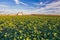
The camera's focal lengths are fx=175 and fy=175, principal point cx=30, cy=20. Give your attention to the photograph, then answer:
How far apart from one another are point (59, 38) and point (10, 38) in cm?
207

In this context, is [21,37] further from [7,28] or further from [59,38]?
[7,28]

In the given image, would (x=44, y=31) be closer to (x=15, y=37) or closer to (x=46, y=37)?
(x=46, y=37)

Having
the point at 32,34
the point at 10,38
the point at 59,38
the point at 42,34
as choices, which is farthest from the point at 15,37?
the point at 59,38

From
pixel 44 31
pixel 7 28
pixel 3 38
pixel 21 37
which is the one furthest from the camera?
pixel 7 28

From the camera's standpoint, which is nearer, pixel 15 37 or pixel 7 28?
pixel 15 37

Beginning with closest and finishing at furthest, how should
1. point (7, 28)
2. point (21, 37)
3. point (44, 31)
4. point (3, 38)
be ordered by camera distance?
point (21, 37)
point (3, 38)
point (44, 31)
point (7, 28)

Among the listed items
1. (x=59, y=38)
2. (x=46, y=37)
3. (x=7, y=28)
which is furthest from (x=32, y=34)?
(x=7, y=28)

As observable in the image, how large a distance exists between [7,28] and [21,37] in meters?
2.32

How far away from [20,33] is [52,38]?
1555mm

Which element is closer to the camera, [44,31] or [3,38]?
[3,38]

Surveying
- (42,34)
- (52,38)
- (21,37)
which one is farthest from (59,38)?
(21,37)

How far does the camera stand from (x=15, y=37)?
24.4 feet

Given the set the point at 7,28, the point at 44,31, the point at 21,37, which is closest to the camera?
the point at 21,37

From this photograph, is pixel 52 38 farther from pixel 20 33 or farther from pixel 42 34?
pixel 20 33
